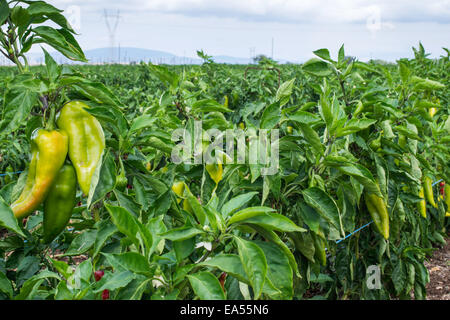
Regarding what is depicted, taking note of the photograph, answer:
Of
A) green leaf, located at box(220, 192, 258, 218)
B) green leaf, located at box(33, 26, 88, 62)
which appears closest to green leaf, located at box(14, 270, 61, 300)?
green leaf, located at box(220, 192, 258, 218)

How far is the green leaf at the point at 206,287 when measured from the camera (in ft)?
3.07

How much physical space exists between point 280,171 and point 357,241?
1117 mm

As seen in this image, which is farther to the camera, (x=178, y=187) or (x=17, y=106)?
(x=178, y=187)

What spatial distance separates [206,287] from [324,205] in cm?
63

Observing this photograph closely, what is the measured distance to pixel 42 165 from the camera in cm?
108

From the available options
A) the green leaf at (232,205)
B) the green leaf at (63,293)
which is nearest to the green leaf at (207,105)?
the green leaf at (232,205)

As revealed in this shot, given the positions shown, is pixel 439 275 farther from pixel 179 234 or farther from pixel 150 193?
pixel 179 234

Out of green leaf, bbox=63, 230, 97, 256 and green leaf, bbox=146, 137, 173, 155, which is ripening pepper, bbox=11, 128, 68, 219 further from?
green leaf, bbox=146, 137, 173, 155

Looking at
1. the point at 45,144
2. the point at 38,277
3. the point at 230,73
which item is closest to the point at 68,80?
the point at 45,144

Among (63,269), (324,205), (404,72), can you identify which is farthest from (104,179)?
(404,72)

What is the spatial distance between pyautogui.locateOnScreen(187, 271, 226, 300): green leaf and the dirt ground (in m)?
3.00

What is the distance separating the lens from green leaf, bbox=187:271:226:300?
3.07 ft

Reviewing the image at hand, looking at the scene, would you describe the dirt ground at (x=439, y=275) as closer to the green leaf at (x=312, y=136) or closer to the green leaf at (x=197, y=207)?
the green leaf at (x=312, y=136)
